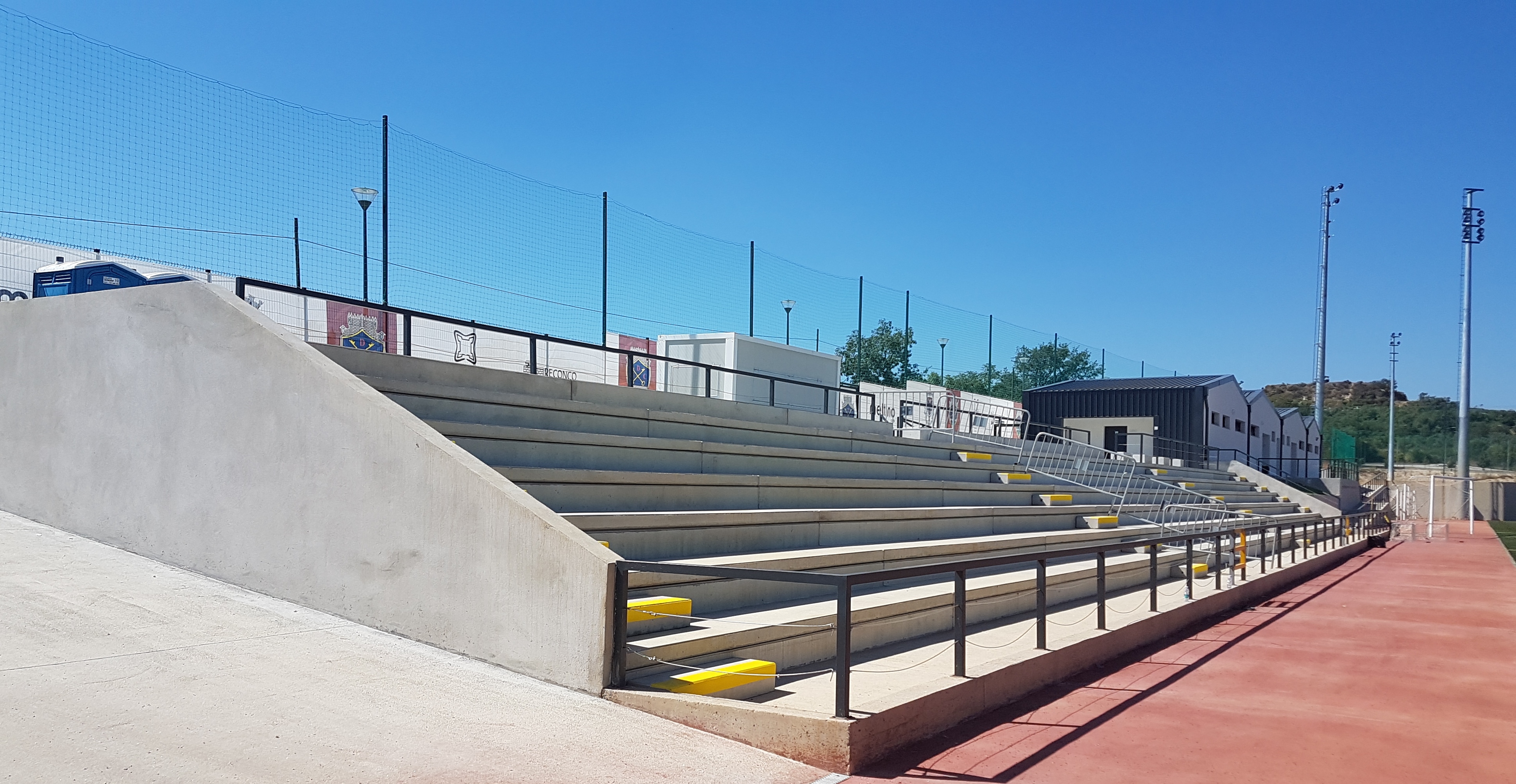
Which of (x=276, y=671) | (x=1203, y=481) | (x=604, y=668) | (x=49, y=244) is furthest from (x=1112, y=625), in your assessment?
(x=1203, y=481)

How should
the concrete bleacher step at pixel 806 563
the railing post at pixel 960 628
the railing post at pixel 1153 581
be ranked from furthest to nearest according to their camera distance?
1. the railing post at pixel 1153 581
2. the concrete bleacher step at pixel 806 563
3. the railing post at pixel 960 628

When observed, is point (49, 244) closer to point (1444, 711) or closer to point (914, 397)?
point (1444, 711)

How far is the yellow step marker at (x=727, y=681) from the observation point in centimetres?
591

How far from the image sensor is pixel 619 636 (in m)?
5.92

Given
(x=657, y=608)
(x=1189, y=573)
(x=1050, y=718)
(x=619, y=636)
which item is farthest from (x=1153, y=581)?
(x=619, y=636)

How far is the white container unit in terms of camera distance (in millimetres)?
18016

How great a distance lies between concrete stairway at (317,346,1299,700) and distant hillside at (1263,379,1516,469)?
50914 millimetres

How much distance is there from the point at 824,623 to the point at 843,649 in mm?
2167

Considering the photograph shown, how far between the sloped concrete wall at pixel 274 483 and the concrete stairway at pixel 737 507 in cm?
75

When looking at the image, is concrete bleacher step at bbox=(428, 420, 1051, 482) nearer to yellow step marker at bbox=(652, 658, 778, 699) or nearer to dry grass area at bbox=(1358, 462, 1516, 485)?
yellow step marker at bbox=(652, 658, 778, 699)

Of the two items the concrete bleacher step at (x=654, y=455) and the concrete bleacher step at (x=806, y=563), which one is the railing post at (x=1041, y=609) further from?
the concrete bleacher step at (x=654, y=455)

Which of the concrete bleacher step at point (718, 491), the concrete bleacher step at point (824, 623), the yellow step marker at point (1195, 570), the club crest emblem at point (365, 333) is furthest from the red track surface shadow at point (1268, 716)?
the club crest emblem at point (365, 333)

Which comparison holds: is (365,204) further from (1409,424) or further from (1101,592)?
(1409,424)

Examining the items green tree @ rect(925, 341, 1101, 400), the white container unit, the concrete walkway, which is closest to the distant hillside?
green tree @ rect(925, 341, 1101, 400)
